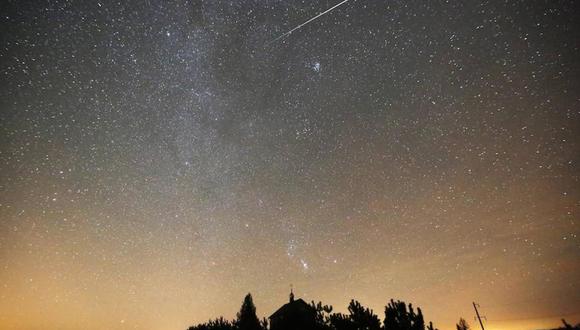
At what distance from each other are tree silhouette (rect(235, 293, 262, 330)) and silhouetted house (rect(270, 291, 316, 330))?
5.50 ft

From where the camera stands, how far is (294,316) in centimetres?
2752

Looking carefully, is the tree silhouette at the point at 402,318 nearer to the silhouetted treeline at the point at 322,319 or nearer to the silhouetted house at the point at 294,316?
the silhouetted treeline at the point at 322,319

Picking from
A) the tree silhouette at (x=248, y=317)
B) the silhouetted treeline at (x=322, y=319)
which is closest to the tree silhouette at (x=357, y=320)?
the silhouetted treeline at (x=322, y=319)

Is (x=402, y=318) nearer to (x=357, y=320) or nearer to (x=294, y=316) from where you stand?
(x=357, y=320)

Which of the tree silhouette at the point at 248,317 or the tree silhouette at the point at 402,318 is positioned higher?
the tree silhouette at the point at 248,317

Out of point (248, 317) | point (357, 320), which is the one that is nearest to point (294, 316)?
point (248, 317)

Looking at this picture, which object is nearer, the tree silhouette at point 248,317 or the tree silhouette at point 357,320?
the tree silhouette at point 357,320

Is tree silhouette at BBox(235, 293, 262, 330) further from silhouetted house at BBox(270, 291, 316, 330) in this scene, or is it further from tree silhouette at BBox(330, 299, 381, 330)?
tree silhouette at BBox(330, 299, 381, 330)

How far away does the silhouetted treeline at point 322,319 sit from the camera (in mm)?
16953

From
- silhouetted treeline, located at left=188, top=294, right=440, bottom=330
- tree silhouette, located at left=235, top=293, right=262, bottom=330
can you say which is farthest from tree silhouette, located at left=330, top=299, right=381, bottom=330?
tree silhouette, located at left=235, top=293, right=262, bottom=330

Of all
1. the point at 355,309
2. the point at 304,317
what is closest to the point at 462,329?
the point at 304,317

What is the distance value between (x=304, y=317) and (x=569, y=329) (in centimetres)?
3728

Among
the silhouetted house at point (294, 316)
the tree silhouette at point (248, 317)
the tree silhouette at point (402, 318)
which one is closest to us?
the tree silhouette at point (402, 318)

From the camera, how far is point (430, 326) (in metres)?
16.2
